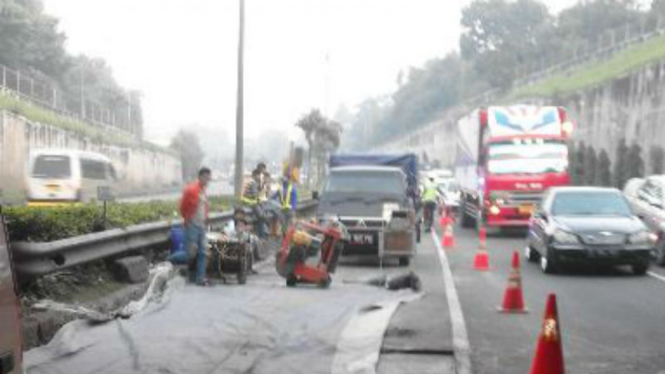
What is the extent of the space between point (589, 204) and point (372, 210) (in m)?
4.11

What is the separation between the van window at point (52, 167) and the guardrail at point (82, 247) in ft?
44.0

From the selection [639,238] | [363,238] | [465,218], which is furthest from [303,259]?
[465,218]

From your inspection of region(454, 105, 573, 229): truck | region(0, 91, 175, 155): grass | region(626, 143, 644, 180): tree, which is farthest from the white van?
region(626, 143, 644, 180): tree

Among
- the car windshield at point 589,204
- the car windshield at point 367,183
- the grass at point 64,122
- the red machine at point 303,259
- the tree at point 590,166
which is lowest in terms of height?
the red machine at point 303,259

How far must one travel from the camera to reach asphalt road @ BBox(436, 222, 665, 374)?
9.29 meters

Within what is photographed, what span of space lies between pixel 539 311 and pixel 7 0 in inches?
433

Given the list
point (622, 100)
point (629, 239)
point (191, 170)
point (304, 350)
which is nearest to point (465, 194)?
point (622, 100)

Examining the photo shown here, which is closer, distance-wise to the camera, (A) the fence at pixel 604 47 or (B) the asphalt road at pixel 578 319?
(B) the asphalt road at pixel 578 319

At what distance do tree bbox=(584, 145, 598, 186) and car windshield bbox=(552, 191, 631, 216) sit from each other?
88.8 feet

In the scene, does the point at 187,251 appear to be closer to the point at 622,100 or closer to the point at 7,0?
the point at 7,0

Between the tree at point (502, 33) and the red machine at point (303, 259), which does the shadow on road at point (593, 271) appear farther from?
the tree at point (502, 33)

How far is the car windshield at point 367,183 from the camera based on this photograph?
2092 cm

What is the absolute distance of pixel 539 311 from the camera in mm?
12773

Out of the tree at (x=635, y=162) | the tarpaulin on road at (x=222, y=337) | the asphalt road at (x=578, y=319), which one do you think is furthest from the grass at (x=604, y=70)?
the tarpaulin on road at (x=222, y=337)
